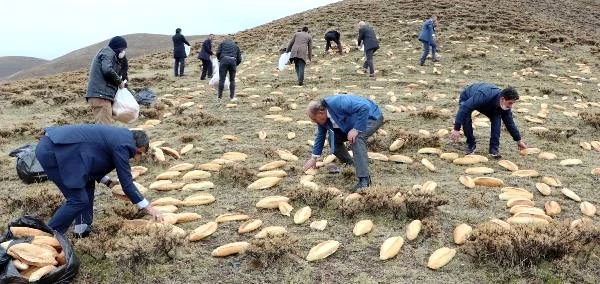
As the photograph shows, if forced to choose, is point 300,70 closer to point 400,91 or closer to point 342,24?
point 400,91

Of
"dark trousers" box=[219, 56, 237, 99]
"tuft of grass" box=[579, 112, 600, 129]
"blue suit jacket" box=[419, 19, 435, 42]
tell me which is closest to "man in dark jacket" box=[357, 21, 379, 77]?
"blue suit jacket" box=[419, 19, 435, 42]

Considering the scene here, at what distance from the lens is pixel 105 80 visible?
7.72 m

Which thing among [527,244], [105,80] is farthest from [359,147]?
[105,80]

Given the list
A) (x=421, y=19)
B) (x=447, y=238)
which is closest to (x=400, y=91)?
(x=447, y=238)

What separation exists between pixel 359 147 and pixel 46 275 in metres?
3.58

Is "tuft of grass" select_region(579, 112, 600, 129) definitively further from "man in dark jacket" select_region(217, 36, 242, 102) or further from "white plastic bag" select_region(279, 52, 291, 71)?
"white plastic bag" select_region(279, 52, 291, 71)

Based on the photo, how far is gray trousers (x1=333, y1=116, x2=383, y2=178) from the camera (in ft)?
19.7

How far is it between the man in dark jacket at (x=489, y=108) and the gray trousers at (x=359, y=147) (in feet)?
5.39

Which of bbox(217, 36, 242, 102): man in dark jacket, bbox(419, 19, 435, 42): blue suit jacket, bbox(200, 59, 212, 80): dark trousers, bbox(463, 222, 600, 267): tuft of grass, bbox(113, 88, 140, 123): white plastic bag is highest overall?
bbox(419, 19, 435, 42): blue suit jacket

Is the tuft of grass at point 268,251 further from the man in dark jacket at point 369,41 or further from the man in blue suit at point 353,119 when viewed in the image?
the man in dark jacket at point 369,41

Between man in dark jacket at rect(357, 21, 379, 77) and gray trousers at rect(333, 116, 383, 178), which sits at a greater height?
man in dark jacket at rect(357, 21, 379, 77)

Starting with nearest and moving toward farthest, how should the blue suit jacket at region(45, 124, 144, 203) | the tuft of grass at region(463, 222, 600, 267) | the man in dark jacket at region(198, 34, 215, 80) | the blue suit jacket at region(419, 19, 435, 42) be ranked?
the tuft of grass at region(463, 222, 600, 267), the blue suit jacket at region(45, 124, 144, 203), the man in dark jacket at region(198, 34, 215, 80), the blue suit jacket at region(419, 19, 435, 42)

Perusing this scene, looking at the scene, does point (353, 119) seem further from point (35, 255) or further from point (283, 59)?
point (283, 59)

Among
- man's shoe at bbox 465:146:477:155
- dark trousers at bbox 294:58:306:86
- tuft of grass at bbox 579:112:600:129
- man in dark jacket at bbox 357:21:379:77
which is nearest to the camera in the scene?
man's shoe at bbox 465:146:477:155
